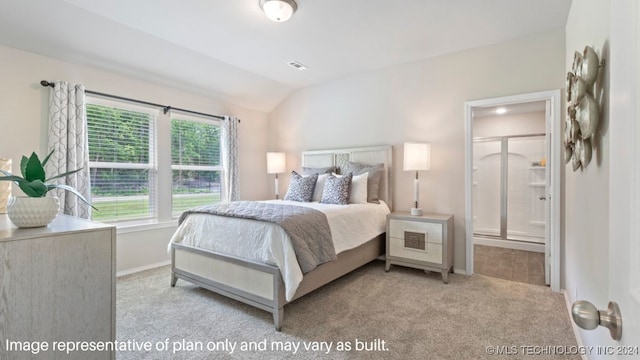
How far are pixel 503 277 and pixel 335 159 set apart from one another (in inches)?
100

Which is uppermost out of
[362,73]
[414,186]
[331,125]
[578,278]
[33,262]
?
[362,73]

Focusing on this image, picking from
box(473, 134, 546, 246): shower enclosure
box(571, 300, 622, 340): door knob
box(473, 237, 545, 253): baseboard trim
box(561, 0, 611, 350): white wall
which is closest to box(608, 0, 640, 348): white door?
box(571, 300, 622, 340): door knob

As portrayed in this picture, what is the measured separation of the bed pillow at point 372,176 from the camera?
3818mm

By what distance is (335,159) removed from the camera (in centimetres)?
444

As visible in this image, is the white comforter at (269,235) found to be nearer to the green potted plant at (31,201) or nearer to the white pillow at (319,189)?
the white pillow at (319,189)

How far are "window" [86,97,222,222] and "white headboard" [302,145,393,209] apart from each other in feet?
4.99

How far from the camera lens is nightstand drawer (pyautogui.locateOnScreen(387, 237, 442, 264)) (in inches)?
127

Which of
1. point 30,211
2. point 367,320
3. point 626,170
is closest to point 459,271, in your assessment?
point 367,320

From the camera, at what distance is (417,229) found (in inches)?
132

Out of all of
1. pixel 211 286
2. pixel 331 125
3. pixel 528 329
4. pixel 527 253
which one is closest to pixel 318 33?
pixel 331 125

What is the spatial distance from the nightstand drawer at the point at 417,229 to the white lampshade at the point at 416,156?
2.10ft

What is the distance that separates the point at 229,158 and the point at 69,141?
6.41 feet

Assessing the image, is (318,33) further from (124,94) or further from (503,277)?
(503,277)

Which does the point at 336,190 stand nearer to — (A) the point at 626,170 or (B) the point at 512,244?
(A) the point at 626,170
